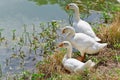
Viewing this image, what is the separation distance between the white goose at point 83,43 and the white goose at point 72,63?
36 centimetres

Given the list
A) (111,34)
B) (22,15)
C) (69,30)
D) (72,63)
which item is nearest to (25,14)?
(22,15)

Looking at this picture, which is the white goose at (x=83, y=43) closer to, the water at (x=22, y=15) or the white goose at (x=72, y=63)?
the white goose at (x=72, y=63)

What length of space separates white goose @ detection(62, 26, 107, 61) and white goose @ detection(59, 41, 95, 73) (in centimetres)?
36

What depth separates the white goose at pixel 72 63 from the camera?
6.93 meters

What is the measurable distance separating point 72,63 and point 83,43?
2.26 ft

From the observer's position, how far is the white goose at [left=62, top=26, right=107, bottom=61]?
7.89 m

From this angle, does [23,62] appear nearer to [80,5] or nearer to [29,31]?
[29,31]

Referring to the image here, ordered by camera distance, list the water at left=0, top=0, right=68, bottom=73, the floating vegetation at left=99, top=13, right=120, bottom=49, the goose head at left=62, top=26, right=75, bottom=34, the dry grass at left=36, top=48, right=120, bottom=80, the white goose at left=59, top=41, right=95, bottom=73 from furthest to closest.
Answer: the water at left=0, top=0, right=68, bottom=73 → the floating vegetation at left=99, top=13, right=120, bottom=49 → the goose head at left=62, top=26, right=75, bottom=34 → the white goose at left=59, top=41, right=95, bottom=73 → the dry grass at left=36, top=48, right=120, bottom=80

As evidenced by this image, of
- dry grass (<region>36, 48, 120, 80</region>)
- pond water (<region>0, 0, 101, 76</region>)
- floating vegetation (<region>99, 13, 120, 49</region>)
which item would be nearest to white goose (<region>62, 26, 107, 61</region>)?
dry grass (<region>36, 48, 120, 80</region>)

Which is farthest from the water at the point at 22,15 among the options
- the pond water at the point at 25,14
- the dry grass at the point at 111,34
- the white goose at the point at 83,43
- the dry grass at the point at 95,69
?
the dry grass at the point at 111,34

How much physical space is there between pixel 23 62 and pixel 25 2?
13.4 ft

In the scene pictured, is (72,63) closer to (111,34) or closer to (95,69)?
(95,69)

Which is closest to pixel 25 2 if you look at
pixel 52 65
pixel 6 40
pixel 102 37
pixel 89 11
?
pixel 89 11

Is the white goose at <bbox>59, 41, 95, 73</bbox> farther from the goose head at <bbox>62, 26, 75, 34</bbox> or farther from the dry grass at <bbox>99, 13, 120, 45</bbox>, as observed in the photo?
the dry grass at <bbox>99, 13, 120, 45</bbox>
